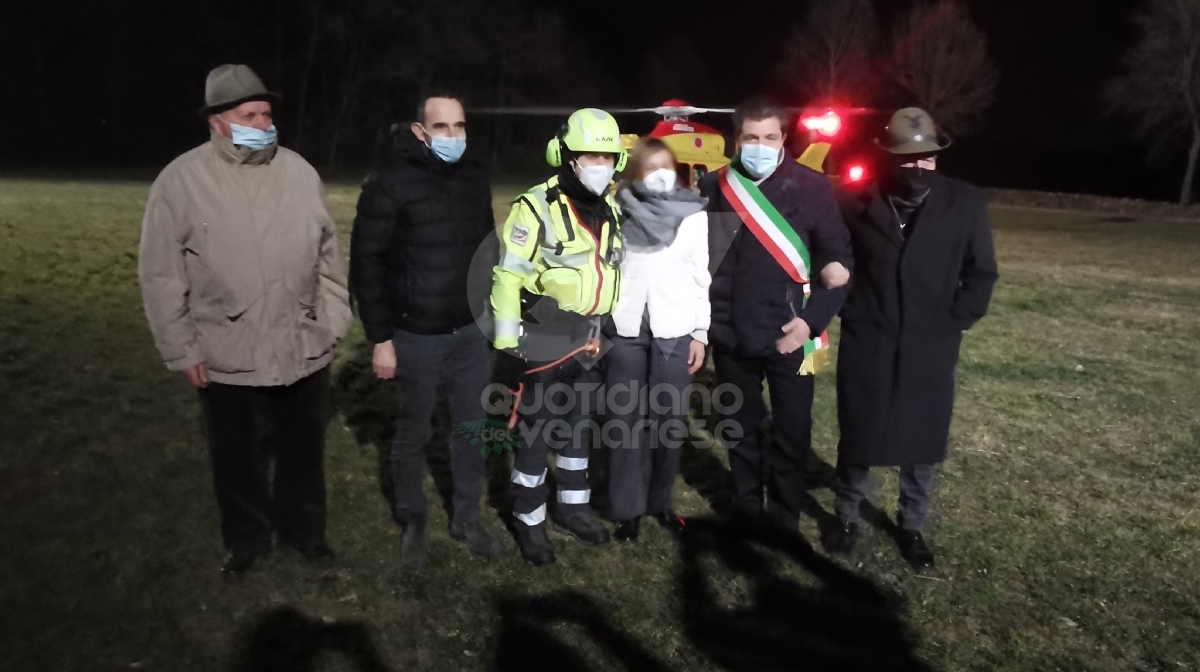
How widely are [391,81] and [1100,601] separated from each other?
138ft

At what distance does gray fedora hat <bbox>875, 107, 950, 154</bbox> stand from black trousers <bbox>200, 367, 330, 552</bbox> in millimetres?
2681

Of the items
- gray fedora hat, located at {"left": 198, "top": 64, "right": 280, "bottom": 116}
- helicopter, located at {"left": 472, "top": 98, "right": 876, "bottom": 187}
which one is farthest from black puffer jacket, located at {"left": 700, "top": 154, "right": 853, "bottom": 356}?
helicopter, located at {"left": 472, "top": 98, "right": 876, "bottom": 187}

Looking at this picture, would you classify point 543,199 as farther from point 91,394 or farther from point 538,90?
point 538,90

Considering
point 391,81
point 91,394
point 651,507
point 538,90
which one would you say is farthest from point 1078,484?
point 538,90

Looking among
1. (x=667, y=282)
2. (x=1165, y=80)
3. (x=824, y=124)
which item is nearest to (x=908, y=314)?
(x=667, y=282)

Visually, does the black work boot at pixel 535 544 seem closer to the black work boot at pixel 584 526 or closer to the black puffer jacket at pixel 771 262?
the black work boot at pixel 584 526

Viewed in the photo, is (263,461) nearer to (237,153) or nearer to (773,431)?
(237,153)

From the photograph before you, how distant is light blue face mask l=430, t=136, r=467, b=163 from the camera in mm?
3869

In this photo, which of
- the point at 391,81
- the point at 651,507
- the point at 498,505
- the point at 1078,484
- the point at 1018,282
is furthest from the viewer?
the point at 391,81

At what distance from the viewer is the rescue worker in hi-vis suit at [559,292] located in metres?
3.91

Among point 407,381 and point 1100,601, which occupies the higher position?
point 407,381

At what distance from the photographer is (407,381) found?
4117mm

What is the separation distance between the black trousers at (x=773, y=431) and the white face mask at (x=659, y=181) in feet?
2.91

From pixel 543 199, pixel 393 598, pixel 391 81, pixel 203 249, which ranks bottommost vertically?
pixel 393 598
